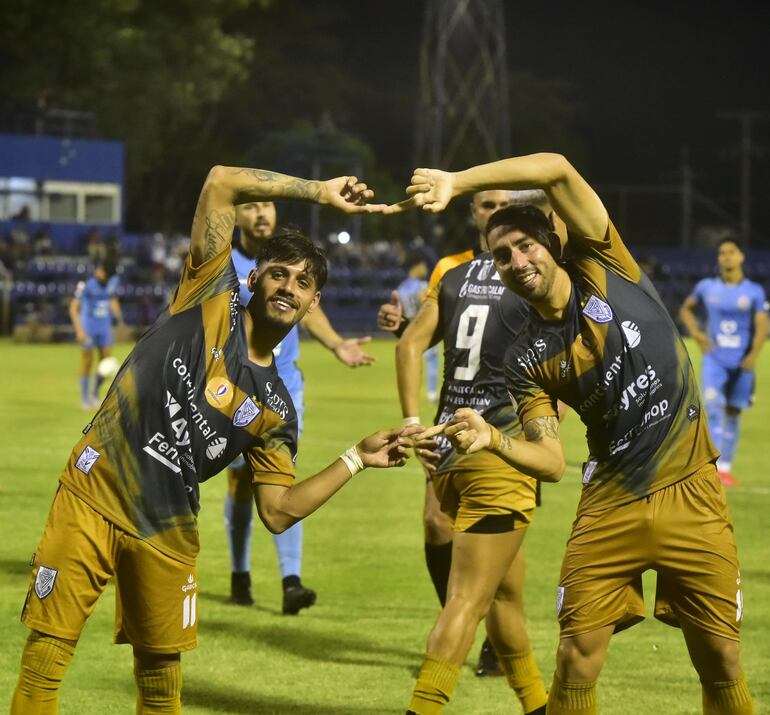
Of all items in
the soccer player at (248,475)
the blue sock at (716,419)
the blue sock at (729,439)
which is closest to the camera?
the soccer player at (248,475)

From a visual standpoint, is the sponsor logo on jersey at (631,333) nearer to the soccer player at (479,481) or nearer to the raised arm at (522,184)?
the raised arm at (522,184)

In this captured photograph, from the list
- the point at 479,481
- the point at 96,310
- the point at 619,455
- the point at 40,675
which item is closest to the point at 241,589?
the point at 479,481

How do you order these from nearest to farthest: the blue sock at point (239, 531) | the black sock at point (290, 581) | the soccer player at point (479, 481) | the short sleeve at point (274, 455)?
the short sleeve at point (274, 455) < the soccer player at point (479, 481) < the black sock at point (290, 581) < the blue sock at point (239, 531)

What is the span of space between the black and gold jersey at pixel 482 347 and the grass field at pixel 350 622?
1.43 metres

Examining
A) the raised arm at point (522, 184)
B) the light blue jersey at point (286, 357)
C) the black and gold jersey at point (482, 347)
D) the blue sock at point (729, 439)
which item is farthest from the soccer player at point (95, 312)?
the raised arm at point (522, 184)

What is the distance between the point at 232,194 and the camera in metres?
5.09

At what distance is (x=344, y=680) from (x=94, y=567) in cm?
255

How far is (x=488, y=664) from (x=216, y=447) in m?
2.82

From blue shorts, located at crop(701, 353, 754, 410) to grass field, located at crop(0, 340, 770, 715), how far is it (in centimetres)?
80

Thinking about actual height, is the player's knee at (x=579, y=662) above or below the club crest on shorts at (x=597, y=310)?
below

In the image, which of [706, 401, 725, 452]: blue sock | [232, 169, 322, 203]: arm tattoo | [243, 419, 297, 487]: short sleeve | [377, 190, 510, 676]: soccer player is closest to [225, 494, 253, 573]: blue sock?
[377, 190, 510, 676]: soccer player

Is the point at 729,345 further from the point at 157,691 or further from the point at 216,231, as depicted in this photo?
the point at 157,691

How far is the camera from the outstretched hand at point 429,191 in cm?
459

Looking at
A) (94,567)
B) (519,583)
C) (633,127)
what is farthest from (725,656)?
(633,127)
